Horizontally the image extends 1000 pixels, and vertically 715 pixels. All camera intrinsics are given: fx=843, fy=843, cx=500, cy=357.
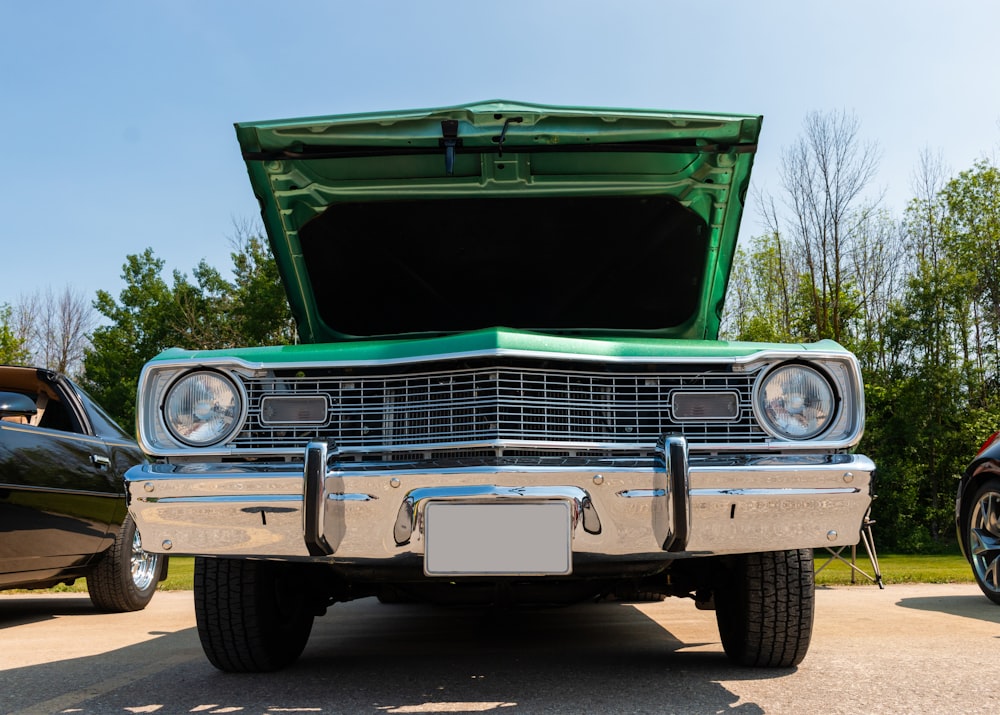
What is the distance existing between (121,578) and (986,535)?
5699 mm

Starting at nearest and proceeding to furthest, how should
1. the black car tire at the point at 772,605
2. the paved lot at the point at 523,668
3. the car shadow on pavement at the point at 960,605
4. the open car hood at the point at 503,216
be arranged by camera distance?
the paved lot at the point at 523,668 → the black car tire at the point at 772,605 → the open car hood at the point at 503,216 → the car shadow on pavement at the point at 960,605

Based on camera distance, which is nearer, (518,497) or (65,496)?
(518,497)

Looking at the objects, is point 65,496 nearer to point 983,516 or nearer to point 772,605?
point 772,605

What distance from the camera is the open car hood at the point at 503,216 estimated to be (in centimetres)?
347

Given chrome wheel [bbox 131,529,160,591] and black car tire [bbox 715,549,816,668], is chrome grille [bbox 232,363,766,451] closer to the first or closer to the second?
black car tire [bbox 715,549,816,668]

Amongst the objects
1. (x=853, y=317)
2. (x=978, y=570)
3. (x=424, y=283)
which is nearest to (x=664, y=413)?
(x=424, y=283)

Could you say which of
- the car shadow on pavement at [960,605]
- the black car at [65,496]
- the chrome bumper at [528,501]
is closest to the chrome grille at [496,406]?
the chrome bumper at [528,501]

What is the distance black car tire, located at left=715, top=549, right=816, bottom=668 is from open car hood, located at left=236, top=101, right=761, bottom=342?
4.35ft

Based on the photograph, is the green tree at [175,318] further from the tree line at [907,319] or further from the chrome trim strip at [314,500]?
the chrome trim strip at [314,500]

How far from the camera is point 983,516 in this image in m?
5.37

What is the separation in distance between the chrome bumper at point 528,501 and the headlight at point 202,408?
0.54 feet

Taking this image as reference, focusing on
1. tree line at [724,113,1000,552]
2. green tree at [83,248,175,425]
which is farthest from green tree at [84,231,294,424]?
tree line at [724,113,1000,552]

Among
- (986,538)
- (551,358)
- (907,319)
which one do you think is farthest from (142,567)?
(907,319)

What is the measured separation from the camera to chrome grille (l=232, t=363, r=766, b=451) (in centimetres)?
263
